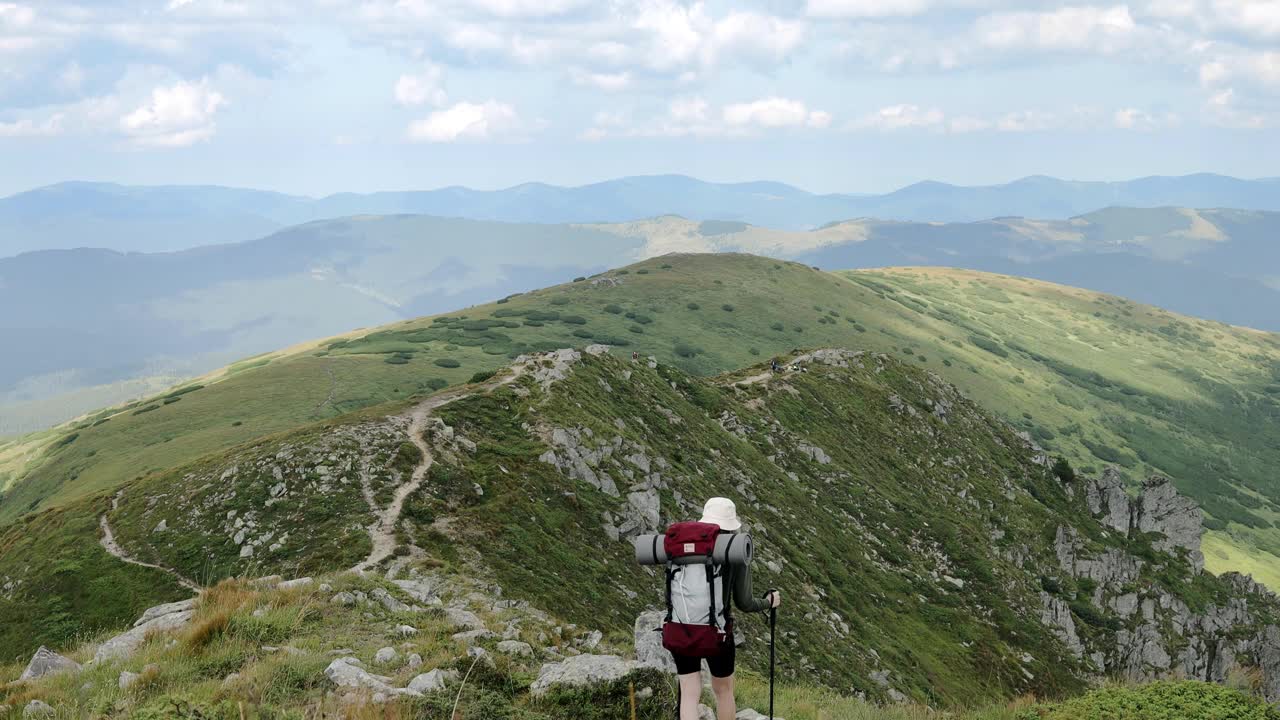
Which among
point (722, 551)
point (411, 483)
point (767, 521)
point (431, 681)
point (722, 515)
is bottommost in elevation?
point (767, 521)

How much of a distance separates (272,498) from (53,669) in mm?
23064

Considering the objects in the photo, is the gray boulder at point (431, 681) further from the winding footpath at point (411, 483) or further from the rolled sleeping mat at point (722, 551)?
the winding footpath at point (411, 483)

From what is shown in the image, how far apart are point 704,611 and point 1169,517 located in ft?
291

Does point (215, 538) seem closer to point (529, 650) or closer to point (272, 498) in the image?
point (272, 498)

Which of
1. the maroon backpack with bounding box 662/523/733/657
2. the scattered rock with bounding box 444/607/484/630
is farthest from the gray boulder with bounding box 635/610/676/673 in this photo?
the maroon backpack with bounding box 662/523/733/657

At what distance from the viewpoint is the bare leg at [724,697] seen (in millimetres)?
11320

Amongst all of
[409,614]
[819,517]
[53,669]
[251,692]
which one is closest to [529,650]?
[409,614]

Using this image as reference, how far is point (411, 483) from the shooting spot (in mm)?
36688

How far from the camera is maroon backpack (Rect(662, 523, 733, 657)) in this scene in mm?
10812

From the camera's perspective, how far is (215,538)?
3459 cm

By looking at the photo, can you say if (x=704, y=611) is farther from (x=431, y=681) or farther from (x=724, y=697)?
(x=431, y=681)

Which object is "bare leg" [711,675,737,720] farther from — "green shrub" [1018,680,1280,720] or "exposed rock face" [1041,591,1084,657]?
"exposed rock face" [1041,591,1084,657]

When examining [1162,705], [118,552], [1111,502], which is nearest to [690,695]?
[1162,705]

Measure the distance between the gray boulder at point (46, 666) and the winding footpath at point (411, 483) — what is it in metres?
8.53
